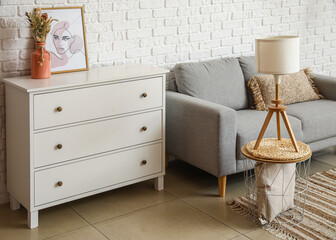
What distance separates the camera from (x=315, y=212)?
3.20 m

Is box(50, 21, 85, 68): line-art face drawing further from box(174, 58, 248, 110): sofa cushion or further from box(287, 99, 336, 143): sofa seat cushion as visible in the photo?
box(287, 99, 336, 143): sofa seat cushion

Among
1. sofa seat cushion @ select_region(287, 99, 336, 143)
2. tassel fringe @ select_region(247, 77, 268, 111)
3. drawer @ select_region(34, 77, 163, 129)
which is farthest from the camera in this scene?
tassel fringe @ select_region(247, 77, 268, 111)

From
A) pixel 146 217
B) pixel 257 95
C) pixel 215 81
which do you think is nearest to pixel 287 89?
pixel 257 95

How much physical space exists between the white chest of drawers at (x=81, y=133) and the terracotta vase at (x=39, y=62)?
68mm

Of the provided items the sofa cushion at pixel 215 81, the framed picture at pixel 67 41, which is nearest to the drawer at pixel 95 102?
the framed picture at pixel 67 41

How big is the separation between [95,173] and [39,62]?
0.74 m

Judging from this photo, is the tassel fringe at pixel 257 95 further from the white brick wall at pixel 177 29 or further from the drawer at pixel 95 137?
the drawer at pixel 95 137

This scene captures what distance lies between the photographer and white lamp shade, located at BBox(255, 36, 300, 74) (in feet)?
9.25

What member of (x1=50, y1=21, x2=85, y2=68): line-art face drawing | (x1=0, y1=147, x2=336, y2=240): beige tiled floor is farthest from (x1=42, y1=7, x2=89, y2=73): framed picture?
(x1=0, y1=147, x2=336, y2=240): beige tiled floor

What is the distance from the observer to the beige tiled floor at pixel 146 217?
117 inches

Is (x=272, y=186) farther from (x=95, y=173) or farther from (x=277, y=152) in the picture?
(x=95, y=173)

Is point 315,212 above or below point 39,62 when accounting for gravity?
below

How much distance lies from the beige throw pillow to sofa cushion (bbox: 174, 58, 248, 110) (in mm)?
115

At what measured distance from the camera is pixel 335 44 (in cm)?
498
